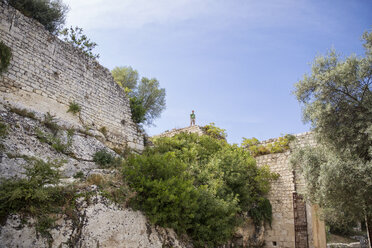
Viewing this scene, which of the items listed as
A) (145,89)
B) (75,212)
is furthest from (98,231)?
(145,89)

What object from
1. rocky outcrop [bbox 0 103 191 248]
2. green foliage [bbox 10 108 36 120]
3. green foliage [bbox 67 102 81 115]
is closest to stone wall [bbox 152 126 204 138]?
green foliage [bbox 67 102 81 115]

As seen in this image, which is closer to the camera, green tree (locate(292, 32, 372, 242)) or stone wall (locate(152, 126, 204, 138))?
green tree (locate(292, 32, 372, 242))

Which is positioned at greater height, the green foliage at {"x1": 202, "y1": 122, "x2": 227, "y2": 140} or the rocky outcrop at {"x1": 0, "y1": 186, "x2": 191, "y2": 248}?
the green foliage at {"x1": 202, "y1": 122, "x2": 227, "y2": 140}

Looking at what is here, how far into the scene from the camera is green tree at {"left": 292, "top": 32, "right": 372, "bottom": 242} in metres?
9.43

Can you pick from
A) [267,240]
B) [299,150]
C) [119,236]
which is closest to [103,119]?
[119,236]

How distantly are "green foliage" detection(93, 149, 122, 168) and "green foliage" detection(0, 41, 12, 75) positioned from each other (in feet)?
11.8


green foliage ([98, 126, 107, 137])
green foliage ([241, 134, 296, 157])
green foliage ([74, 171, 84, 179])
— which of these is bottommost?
green foliage ([74, 171, 84, 179])

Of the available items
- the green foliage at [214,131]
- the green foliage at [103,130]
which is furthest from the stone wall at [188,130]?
the green foliage at [103,130]

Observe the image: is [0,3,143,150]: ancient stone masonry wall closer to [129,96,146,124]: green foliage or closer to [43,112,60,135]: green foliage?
[43,112,60,135]: green foliage

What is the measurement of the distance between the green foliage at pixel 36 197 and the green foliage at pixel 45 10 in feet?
Result: 22.1

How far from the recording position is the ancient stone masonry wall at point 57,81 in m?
8.40

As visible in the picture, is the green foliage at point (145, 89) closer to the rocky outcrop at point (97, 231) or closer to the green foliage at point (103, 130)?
the green foliage at point (103, 130)

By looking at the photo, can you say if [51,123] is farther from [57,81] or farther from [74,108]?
[57,81]

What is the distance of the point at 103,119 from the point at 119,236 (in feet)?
19.3
